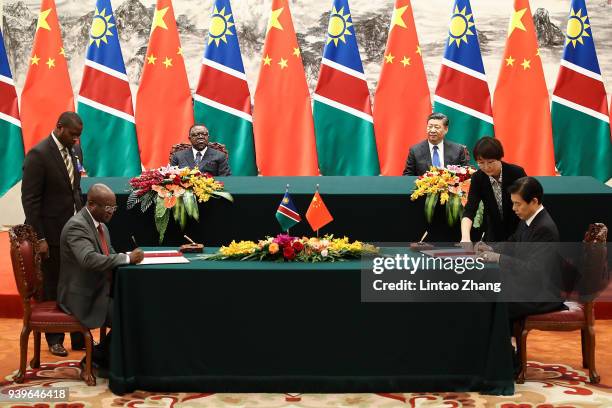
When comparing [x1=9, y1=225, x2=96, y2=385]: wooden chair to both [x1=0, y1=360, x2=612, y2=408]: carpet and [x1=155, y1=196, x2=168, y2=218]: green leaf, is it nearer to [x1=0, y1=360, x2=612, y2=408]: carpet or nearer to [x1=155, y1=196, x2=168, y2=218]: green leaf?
[x1=0, y1=360, x2=612, y2=408]: carpet

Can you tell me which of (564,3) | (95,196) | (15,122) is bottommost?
(95,196)

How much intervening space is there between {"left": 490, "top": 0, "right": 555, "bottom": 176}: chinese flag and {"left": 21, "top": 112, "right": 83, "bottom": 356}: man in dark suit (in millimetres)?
4568

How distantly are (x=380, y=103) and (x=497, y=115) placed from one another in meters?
1.15

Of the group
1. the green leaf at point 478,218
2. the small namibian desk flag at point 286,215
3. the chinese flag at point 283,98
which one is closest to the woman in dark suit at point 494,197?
the green leaf at point 478,218

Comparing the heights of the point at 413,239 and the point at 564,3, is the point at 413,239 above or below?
below

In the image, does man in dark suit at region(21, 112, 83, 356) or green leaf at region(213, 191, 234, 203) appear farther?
green leaf at region(213, 191, 234, 203)

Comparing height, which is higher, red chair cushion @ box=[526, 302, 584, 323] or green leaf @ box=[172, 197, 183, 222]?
green leaf @ box=[172, 197, 183, 222]

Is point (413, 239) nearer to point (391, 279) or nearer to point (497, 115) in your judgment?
point (391, 279)

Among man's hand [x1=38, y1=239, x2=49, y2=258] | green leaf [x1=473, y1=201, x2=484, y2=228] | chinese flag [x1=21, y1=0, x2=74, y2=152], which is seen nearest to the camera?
man's hand [x1=38, y1=239, x2=49, y2=258]

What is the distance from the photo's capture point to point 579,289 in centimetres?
471

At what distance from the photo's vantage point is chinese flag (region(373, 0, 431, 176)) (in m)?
8.40

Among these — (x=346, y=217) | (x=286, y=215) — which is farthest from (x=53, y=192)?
(x=346, y=217)

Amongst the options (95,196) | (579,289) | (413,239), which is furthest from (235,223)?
(579,289)

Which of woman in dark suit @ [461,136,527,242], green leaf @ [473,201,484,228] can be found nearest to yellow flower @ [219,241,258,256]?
woman in dark suit @ [461,136,527,242]
